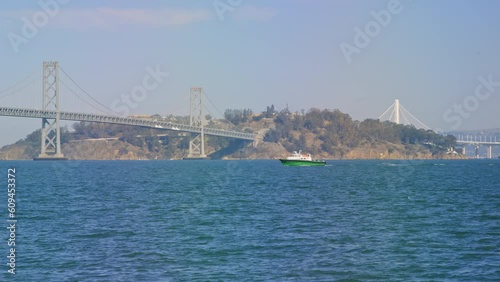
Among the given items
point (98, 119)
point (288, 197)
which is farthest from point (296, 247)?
point (98, 119)

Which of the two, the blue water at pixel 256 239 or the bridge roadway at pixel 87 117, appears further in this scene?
the bridge roadway at pixel 87 117

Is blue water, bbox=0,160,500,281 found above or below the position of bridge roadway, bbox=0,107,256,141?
below

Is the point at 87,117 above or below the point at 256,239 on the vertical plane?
above

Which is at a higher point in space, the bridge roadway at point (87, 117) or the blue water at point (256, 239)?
the bridge roadway at point (87, 117)

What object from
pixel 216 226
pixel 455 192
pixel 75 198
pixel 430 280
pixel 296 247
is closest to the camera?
pixel 430 280

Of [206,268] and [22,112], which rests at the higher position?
[22,112]

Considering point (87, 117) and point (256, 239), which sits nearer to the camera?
point (256, 239)

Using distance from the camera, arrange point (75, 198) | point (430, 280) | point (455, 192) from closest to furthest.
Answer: point (430, 280), point (75, 198), point (455, 192)

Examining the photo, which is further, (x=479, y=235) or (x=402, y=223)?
(x=402, y=223)

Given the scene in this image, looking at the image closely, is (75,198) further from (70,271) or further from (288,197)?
(70,271)

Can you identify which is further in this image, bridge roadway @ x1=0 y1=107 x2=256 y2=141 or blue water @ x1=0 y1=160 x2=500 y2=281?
bridge roadway @ x1=0 y1=107 x2=256 y2=141
